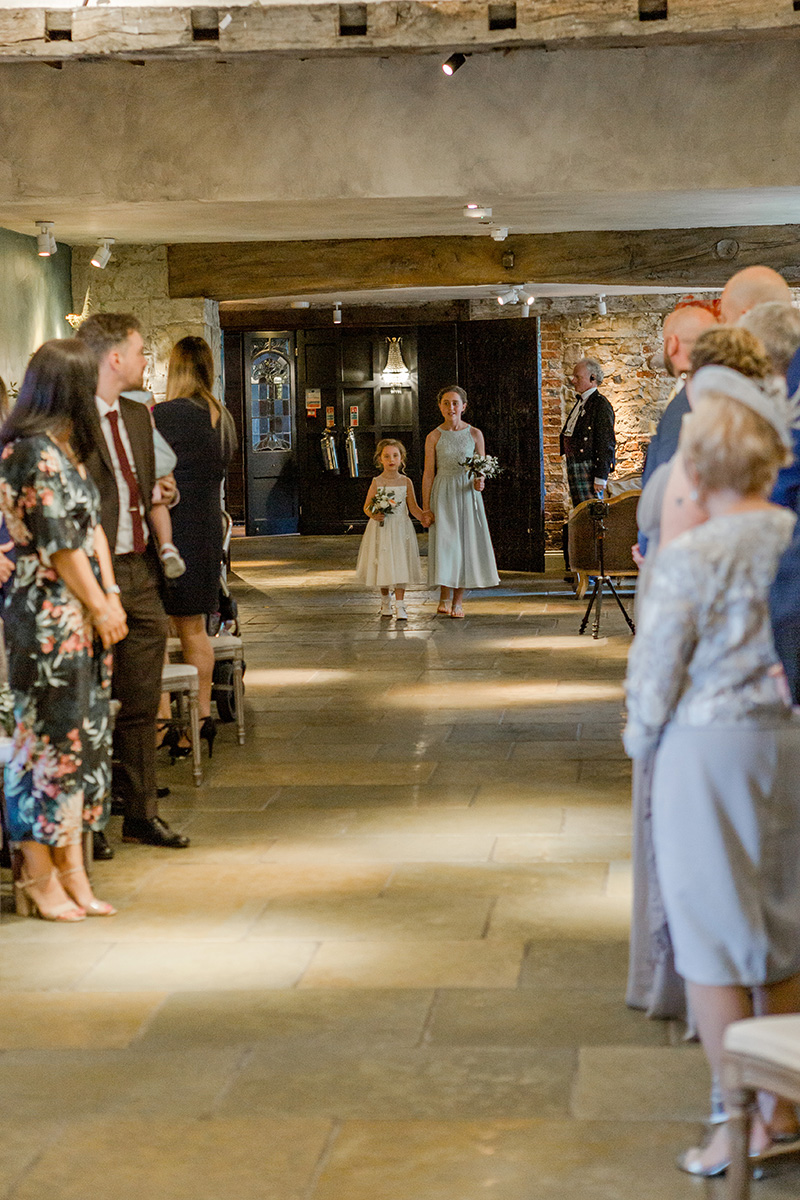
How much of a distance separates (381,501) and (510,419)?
3428 mm

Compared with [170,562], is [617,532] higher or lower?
lower

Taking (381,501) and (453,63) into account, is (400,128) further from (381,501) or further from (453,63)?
(381,501)

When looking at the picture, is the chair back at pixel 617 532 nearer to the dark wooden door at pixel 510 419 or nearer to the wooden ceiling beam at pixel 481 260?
the wooden ceiling beam at pixel 481 260

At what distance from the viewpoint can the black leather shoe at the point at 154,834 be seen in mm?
4992

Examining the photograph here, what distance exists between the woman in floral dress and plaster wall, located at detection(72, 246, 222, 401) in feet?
22.3

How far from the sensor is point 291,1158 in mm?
2752

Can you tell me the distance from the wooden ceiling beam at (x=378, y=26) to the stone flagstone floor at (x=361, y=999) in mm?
3048

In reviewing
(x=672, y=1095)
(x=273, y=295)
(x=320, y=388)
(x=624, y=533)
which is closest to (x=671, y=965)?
(x=672, y=1095)

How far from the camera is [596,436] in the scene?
11.4 m

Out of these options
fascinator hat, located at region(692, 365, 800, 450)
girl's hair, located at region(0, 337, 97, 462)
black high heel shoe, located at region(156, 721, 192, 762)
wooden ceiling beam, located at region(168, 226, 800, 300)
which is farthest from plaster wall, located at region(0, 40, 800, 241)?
fascinator hat, located at region(692, 365, 800, 450)

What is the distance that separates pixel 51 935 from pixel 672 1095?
188cm

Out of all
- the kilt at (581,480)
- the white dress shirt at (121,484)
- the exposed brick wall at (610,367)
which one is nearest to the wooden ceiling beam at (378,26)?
the white dress shirt at (121,484)

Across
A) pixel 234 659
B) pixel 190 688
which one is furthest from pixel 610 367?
pixel 190 688

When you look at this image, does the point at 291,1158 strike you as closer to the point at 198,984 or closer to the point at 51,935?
the point at 198,984
